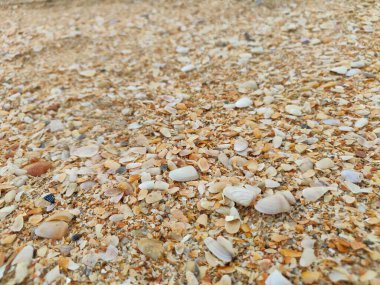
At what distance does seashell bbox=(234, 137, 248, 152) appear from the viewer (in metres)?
1.78

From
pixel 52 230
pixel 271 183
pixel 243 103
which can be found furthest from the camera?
pixel 243 103

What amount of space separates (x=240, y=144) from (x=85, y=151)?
743 millimetres

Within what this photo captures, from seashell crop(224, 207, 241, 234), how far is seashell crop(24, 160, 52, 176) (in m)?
0.87

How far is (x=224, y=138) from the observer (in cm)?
186

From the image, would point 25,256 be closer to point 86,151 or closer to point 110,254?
point 110,254

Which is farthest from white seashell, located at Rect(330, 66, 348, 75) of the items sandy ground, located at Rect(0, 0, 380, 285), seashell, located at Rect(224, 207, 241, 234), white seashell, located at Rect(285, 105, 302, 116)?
seashell, located at Rect(224, 207, 241, 234)

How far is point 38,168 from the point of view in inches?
69.7

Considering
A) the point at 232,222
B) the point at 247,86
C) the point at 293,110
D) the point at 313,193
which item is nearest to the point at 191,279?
the point at 232,222

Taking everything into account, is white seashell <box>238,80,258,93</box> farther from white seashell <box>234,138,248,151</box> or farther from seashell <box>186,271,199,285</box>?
seashell <box>186,271,199,285</box>

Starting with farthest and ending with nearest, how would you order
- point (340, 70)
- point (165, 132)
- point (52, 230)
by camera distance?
point (340, 70) < point (165, 132) < point (52, 230)

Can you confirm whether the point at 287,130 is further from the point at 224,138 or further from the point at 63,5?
the point at 63,5

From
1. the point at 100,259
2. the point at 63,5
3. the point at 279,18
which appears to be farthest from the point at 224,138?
the point at 63,5

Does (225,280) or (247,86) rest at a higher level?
(247,86)

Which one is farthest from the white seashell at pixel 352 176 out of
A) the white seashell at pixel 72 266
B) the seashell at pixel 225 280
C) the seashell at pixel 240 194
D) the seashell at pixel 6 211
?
the seashell at pixel 6 211
